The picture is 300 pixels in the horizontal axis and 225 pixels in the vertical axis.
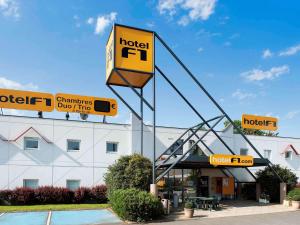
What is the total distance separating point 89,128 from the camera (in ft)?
94.2

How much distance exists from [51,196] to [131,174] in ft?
24.9

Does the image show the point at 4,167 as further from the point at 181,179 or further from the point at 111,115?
the point at 181,179

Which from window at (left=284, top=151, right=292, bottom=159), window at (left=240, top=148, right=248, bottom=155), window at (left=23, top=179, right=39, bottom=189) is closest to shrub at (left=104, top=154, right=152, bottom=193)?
window at (left=23, top=179, right=39, bottom=189)

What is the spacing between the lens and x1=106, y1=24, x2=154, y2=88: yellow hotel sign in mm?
21703

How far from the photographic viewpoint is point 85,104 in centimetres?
2942

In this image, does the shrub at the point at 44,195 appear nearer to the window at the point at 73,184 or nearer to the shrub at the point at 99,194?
the window at the point at 73,184

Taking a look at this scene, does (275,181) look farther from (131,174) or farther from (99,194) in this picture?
(99,194)

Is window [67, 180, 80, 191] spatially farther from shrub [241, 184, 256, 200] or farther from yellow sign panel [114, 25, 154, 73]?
shrub [241, 184, 256, 200]

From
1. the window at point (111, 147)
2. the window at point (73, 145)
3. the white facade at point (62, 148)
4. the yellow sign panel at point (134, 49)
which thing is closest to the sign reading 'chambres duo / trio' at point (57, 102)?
the white facade at point (62, 148)

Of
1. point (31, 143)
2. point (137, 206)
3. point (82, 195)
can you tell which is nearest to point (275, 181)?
point (137, 206)

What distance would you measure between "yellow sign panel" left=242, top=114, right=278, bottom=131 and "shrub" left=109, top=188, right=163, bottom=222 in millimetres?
20080

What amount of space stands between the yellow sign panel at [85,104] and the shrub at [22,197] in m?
7.16

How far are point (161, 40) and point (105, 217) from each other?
12.1 metres

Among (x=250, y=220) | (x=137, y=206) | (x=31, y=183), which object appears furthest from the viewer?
(x=31, y=183)
